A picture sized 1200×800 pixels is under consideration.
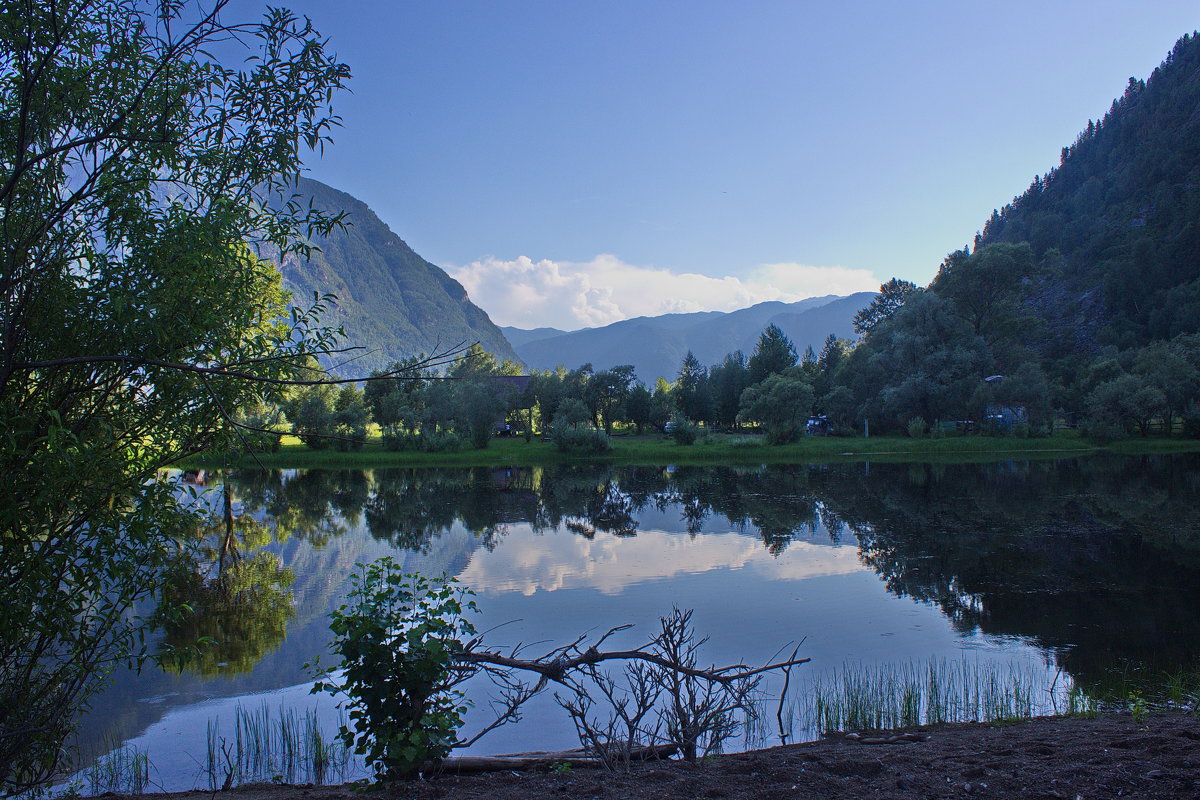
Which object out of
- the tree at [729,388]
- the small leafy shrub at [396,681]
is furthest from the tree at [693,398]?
the small leafy shrub at [396,681]

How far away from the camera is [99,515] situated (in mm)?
5195

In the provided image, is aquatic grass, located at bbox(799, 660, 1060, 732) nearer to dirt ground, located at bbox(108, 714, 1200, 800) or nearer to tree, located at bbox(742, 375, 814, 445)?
dirt ground, located at bbox(108, 714, 1200, 800)

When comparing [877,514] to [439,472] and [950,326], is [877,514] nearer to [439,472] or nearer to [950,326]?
[439,472]

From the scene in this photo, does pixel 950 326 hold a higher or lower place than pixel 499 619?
higher

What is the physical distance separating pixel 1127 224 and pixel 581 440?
105m

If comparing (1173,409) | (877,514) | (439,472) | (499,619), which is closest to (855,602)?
(499,619)

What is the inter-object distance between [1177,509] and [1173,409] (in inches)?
1555

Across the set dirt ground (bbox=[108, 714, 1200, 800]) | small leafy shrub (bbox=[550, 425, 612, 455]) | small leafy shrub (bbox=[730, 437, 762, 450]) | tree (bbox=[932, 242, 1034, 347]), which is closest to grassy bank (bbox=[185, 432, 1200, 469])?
small leafy shrub (bbox=[730, 437, 762, 450])

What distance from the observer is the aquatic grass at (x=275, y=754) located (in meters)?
7.43

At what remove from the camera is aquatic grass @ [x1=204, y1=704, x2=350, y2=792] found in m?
7.43

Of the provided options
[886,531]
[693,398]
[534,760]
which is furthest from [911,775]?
[693,398]

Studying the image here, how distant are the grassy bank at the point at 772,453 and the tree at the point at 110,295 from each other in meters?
47.7

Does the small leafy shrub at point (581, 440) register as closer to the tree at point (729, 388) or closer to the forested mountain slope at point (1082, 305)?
the forested mountain slope at point (1082, 305)

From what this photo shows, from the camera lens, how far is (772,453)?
52.5 metres
